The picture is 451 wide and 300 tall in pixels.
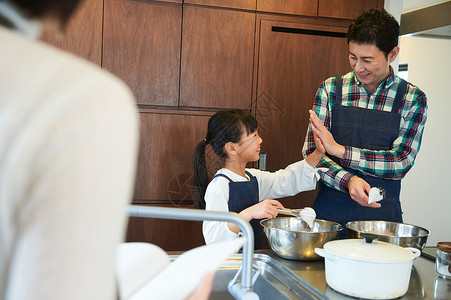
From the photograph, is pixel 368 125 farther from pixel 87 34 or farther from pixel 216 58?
pixel 87 34

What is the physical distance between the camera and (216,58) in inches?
112

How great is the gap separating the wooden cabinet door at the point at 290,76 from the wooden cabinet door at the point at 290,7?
0.07 meters

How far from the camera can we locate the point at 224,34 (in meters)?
2.85

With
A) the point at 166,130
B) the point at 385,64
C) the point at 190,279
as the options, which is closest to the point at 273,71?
the point at 166,130

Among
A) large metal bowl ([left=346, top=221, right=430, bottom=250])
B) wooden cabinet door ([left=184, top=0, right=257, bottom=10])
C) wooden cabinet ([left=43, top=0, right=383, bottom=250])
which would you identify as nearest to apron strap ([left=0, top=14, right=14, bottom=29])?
large metal bowl ([left=346, top=221, right=430, bottom=250])

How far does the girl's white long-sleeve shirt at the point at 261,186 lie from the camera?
71.7 inches

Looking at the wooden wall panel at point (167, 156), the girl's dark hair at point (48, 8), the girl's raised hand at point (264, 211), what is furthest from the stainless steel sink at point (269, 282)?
the wooden wall panel at point (167, 156)

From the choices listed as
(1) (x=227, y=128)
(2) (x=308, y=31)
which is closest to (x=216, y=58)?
(2) (x=308, y=31)

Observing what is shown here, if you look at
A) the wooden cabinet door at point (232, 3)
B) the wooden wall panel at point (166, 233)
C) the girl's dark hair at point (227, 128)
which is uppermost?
the wooden cabinet door at point (232, 3)

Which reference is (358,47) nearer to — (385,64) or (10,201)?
(385,64)

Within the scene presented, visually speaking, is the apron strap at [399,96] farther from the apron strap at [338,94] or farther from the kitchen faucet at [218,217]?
the kitchen faucet at [218,217]

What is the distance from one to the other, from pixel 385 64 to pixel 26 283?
1.85 meters

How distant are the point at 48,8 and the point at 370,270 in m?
0.95

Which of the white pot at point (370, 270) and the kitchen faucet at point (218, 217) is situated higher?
the kitchen faucet at point (218, 217)
